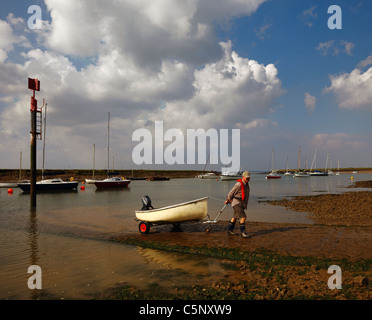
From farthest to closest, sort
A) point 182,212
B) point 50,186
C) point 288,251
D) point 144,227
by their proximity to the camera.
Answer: point 50,186 < point 144,227 < point 182,212 < point 288,251

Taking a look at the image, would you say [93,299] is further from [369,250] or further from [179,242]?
[369,250]

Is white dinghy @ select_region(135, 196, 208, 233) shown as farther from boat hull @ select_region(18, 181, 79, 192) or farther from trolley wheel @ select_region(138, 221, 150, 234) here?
boat hull @ select_region(18, 181, 79, 192)

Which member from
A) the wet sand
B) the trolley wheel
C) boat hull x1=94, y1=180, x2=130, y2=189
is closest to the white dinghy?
the trolley wheel

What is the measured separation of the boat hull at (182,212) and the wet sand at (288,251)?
767 millimetres

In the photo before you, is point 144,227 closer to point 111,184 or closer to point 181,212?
point 181,212

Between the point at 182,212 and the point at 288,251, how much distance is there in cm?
429

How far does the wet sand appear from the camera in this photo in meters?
5.18

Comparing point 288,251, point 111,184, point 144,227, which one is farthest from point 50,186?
point 288,251

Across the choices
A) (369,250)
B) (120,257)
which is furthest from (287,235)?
(120,257)

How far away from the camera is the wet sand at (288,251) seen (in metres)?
5.18

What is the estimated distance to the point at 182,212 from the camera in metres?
10.3

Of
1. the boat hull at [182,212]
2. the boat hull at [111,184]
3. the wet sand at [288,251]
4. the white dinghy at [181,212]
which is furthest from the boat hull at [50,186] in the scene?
the boat hull at [182,212]

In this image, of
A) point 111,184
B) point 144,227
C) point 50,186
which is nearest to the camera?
point 144,227

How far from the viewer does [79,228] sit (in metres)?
13.2
